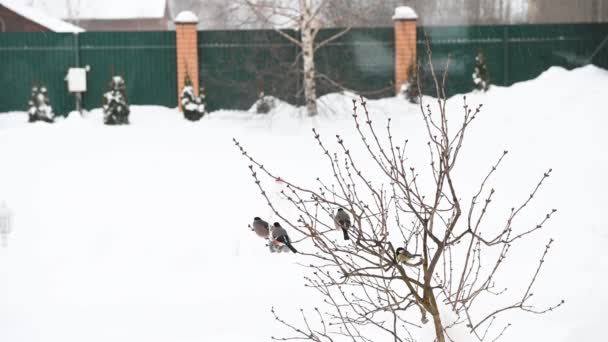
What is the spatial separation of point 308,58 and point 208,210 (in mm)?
Answer: 6078

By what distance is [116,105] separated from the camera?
17219 mm

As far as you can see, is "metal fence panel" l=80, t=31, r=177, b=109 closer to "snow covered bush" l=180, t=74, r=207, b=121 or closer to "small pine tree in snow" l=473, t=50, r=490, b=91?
"snow covered bush" l=180, t=74, r=207, b=121

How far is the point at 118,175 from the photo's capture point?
45.5 ft

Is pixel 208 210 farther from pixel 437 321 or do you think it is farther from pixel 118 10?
pixel 118 10

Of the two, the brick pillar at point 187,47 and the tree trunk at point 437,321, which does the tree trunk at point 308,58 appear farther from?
the tree trunk at point 437,321

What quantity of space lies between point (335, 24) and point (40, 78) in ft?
22.8

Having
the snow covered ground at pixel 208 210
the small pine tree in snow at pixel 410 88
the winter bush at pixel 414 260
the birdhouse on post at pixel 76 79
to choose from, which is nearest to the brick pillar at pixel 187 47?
the snow covered ground at pixel 208 210

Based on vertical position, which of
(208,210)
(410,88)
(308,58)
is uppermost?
(308,58)

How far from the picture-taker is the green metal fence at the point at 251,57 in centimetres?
1825

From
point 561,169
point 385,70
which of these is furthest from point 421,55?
point 561,169

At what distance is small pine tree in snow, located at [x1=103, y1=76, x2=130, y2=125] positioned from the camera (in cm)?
1719

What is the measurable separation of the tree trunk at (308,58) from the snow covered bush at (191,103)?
2341 mm

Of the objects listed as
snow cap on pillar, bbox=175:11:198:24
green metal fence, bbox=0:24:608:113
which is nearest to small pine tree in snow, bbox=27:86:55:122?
green metal fence, bbox=0:24:608:113

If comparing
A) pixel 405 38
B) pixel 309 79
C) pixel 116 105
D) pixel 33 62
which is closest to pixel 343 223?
pixel 309 79
